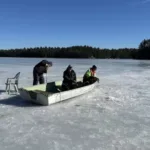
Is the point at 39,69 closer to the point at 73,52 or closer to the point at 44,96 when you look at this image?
the point at 44,96

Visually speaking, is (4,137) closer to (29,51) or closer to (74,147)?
(74,147)

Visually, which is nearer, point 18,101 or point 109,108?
point 109,108

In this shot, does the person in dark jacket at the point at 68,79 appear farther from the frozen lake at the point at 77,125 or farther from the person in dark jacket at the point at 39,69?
the person in dark jacket at the point at 39,69

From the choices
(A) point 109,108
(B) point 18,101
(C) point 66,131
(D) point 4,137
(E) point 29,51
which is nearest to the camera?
(D) point 4,137

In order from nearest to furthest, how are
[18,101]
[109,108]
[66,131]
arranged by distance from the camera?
[66,131] < [109,108] < [18,101]

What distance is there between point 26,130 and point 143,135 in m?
2.00

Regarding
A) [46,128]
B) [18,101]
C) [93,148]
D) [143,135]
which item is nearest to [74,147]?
[93,148]

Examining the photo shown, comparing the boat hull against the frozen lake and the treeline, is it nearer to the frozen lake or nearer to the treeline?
the frozen lake

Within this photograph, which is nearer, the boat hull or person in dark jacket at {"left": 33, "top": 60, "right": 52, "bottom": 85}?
the boat hull

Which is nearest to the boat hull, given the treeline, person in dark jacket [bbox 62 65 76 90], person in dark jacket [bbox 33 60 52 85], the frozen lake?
the frozen lake

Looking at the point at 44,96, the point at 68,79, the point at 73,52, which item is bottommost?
the point at 44,96

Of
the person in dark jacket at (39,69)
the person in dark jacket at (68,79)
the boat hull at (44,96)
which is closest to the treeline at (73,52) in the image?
the person in dark jacket at (39,69)

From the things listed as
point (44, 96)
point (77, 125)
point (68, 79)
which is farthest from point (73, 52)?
point (77, 125)

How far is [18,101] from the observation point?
654 cm
